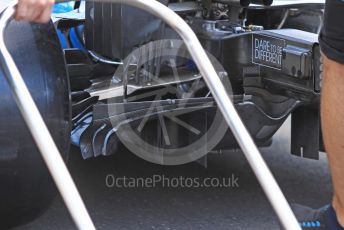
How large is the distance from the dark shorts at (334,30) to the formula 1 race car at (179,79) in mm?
543

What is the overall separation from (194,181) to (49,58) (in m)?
1.61

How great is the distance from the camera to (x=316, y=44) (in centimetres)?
339

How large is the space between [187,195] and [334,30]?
1661mm

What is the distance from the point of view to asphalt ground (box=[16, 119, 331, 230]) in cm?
385

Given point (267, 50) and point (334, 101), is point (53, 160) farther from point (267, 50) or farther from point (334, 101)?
point (267, 50)

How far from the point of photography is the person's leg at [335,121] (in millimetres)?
2793

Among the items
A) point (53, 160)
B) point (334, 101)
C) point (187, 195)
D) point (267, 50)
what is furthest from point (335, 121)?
point (187, 195)

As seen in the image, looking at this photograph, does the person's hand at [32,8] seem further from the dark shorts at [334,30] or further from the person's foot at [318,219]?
the person's foot at [318,219]

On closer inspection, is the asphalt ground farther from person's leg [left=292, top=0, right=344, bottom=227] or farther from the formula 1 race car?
person's leg [left=292, top=0, right=344, bottom=227]

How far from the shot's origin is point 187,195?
4184 mm

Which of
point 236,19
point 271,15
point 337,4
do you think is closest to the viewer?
point 337,4

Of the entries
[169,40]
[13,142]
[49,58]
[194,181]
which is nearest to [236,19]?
[169,40]

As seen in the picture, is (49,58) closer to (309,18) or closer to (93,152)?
(93,152)

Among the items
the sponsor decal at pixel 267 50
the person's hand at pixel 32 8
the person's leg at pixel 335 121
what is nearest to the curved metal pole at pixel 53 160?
the person's hand at pixel 32 8
